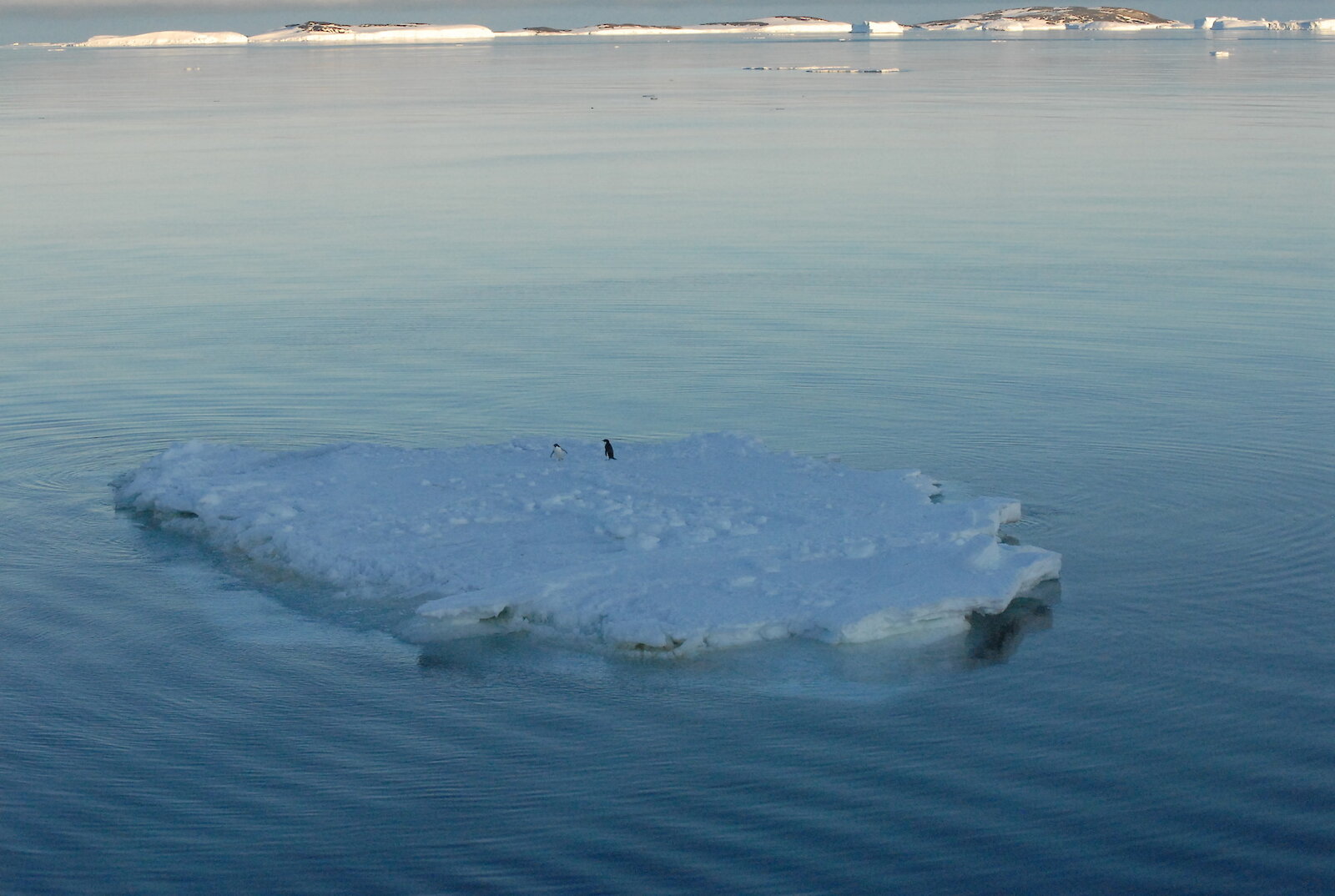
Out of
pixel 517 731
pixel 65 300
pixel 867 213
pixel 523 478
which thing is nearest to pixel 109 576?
pixel 523 478

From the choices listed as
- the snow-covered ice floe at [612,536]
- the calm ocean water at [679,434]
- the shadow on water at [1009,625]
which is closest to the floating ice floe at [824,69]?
the calm ocean water at [679,434]

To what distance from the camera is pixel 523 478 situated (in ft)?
46.7

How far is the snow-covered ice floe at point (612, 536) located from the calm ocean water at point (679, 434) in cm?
39

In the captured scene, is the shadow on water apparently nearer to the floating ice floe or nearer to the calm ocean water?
the calm ocean water

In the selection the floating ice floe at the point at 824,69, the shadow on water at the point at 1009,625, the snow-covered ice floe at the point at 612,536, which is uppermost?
the floating ice floe at the point at 824,69

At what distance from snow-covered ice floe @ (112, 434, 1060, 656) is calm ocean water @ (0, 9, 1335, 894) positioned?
0.39 metres

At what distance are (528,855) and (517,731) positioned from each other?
1.55m

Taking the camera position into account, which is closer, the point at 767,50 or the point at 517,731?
the point at 517,731

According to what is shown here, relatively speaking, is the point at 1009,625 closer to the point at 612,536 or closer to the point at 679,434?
the point at 612,536

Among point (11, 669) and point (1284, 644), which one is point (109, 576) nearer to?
point (11, 669)

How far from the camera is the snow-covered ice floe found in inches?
446

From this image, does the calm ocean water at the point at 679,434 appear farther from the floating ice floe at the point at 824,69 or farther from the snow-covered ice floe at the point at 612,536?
the floating ice floe at the point at 824,69

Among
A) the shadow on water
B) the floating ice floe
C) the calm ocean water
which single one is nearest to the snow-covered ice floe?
the shadow on water

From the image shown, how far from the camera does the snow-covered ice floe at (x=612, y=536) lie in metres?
11.3
